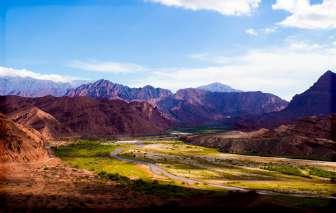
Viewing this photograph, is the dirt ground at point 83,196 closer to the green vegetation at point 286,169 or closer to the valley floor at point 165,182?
the valley floor at point 165,182

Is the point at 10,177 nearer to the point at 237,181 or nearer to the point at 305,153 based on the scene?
the point at 237,181

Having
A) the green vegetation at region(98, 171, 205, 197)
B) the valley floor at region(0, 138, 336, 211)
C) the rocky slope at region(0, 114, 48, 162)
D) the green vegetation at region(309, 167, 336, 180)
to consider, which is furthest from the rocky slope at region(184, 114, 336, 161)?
the rocky slope at region(0, 114, 48, 162)

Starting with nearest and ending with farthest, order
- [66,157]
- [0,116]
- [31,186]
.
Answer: [31,186] < [0,116] < [66,157]

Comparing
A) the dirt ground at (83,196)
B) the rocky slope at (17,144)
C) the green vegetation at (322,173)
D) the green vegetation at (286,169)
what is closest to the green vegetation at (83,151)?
the rocky slope at (17,144)

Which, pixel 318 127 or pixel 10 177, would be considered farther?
pixel 318 127

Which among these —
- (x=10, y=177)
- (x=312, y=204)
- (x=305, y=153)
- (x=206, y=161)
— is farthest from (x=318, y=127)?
(x=10, y=177)

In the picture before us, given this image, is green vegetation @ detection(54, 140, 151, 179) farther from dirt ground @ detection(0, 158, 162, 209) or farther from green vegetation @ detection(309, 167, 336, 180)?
green vegetation @ detection(309, 167, 336, 180)

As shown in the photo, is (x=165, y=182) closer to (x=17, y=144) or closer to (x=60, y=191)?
(x=60, y=191)
